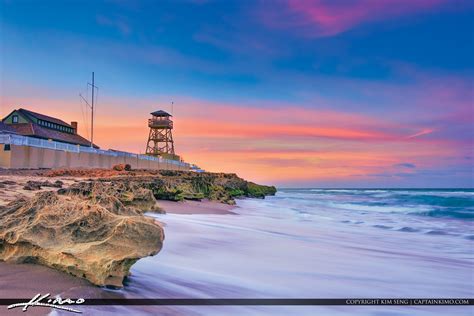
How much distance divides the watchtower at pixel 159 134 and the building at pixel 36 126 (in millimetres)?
9904

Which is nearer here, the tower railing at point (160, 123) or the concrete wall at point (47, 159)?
the concrete wall at point (47, 159)

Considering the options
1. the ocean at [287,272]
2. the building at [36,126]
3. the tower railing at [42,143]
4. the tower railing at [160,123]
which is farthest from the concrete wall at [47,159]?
the tower railing at [160,123]

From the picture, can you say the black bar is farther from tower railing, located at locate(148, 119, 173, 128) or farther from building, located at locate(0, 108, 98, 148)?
tower railing, located at locate(148, 119, 173, 128)

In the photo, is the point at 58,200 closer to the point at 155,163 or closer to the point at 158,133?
the point at 155,163

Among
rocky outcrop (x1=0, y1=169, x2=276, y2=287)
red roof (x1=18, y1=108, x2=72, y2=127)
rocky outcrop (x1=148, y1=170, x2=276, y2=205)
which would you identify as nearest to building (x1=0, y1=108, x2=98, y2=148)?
red roof (x1=18, y1=108, x2=72, y2=127)

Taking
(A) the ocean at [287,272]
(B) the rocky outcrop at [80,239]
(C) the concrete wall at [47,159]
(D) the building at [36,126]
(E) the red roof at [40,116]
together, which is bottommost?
(A) the ocean at [287,272]

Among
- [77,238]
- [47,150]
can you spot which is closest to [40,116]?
[47,150]

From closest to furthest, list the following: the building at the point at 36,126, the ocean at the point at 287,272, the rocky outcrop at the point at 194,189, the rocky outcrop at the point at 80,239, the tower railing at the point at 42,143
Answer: the rocky outcrop at the point at 80,239, the ocean at the point at 287,272, the rocky outcrop at the point at 194,189, the tower railing at the point at 42,143, the building at the point at 36,126

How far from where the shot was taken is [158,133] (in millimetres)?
Answer: 44844

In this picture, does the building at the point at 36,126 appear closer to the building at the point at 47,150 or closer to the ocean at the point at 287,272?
the building at the point at 47,150

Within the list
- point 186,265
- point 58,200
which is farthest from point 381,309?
point 58,200

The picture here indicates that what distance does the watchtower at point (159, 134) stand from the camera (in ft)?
145

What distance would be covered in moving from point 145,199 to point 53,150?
14.3 metres

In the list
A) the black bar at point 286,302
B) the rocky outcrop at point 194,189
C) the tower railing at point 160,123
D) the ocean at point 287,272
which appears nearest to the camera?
the black bar at point 286,302
